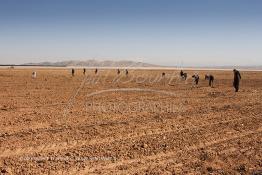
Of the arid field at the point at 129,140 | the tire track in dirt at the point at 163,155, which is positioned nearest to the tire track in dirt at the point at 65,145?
the arid field at the point at 129,140

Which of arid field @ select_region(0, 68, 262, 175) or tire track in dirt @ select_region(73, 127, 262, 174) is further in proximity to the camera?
arid field @ select_region(0, 68, 262, 175)

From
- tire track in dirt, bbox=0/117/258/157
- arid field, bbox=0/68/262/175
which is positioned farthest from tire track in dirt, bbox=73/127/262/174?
tire track in dirt, bbox=0/117/258/157

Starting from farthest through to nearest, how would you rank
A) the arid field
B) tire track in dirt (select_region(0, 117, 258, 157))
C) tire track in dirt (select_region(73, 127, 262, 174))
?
1. tire track in dirt (select_region(0, 117, 258, 157))
2. the arid field
3. tire track in dirt (select_region(73, 127, 262, 174))

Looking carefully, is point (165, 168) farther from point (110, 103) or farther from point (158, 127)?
point (110, 103)

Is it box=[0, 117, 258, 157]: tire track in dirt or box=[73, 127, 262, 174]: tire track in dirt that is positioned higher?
box=[0, 117, 258, 157]: tire track in dirt

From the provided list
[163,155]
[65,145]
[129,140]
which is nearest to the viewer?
[163,155]

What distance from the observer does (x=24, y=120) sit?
14672 mm

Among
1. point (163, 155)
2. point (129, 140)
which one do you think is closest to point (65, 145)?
point (129, 140)

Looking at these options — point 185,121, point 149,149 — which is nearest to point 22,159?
point 149,149

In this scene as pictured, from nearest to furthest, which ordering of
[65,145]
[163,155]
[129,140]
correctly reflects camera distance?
[163,155]
[65,145]
[129,140]

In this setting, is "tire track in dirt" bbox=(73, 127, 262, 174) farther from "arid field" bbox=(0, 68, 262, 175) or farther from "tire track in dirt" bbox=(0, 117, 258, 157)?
"tire track in dirt" bbox=(0, 117, 258, 157)

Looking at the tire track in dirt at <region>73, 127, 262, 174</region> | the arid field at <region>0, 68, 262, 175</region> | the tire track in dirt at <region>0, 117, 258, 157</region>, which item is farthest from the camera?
the tire track in dirt at <region>0, 117, 258, 157</region>

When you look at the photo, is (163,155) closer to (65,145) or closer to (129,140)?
(129,140)

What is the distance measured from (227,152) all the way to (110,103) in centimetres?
1072
